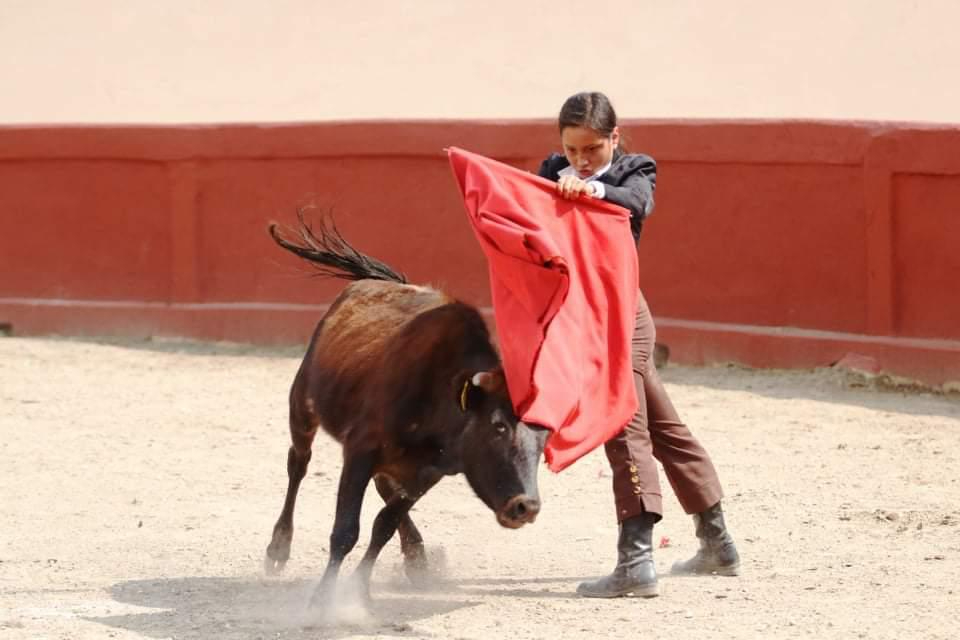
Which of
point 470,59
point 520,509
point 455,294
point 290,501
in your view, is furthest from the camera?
point 470,59

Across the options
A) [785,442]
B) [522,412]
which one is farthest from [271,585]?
[785,442]

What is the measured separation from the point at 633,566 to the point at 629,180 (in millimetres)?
1271

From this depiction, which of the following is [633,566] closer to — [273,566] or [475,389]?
[475,389]

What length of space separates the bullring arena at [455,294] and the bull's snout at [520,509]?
0.37m

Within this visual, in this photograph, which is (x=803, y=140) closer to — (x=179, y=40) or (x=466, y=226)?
(x=466, y=226)

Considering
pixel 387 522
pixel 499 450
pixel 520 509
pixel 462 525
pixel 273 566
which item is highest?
pixel 499 450

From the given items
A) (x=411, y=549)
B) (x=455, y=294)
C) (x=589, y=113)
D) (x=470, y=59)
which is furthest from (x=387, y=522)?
(x=470, y=59)

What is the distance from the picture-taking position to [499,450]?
4.97m

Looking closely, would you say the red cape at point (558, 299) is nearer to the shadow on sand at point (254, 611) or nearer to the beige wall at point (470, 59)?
the shadow on sand at point (254, 611)

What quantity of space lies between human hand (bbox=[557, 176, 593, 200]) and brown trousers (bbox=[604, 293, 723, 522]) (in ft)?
1.62

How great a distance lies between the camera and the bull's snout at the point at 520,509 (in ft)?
16.0

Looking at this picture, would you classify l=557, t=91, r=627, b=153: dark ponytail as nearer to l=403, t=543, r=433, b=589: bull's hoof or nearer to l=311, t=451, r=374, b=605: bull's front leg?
l=311, t=451, r=374, b=605: bull's front leg

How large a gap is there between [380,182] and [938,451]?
15.3ft

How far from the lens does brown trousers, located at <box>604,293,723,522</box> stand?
5418mm
